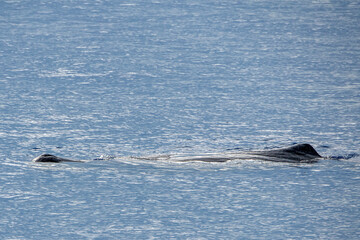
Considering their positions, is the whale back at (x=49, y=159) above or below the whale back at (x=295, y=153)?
above

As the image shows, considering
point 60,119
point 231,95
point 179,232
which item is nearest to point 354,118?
point 231,95

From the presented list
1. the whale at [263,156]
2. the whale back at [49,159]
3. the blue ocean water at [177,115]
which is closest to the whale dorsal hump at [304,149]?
the whale at [263,156]

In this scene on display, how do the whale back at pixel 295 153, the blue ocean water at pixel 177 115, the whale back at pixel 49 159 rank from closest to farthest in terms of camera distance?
the blue ocean water at pixel 177 115 < the whale back at pixel 49 159 < the whale back at pixel 295 153

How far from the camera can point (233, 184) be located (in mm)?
6387

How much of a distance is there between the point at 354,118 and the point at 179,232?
440cm

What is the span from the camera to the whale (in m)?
7.02

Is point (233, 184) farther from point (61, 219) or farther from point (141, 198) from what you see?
point (61, 219)

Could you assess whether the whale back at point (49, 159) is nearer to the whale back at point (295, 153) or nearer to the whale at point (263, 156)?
the whale at point (263, 156)

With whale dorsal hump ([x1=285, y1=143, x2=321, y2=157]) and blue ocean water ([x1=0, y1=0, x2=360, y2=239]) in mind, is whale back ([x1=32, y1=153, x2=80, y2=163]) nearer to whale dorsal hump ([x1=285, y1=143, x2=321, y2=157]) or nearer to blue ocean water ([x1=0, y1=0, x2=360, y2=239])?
blue ocean water ([x1=0, y1=0, x2=360, y2=239])

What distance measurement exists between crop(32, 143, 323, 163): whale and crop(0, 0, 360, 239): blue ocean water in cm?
14

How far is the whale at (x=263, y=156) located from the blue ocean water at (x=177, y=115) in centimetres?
14

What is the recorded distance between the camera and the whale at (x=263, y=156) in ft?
23.0

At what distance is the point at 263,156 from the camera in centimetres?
721

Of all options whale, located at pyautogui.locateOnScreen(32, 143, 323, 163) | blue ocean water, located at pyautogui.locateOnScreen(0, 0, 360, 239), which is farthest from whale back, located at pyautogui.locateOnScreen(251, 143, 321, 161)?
blue ocean water, located at pyautogui.locateOnScreen(0, 0, 360, 239)
